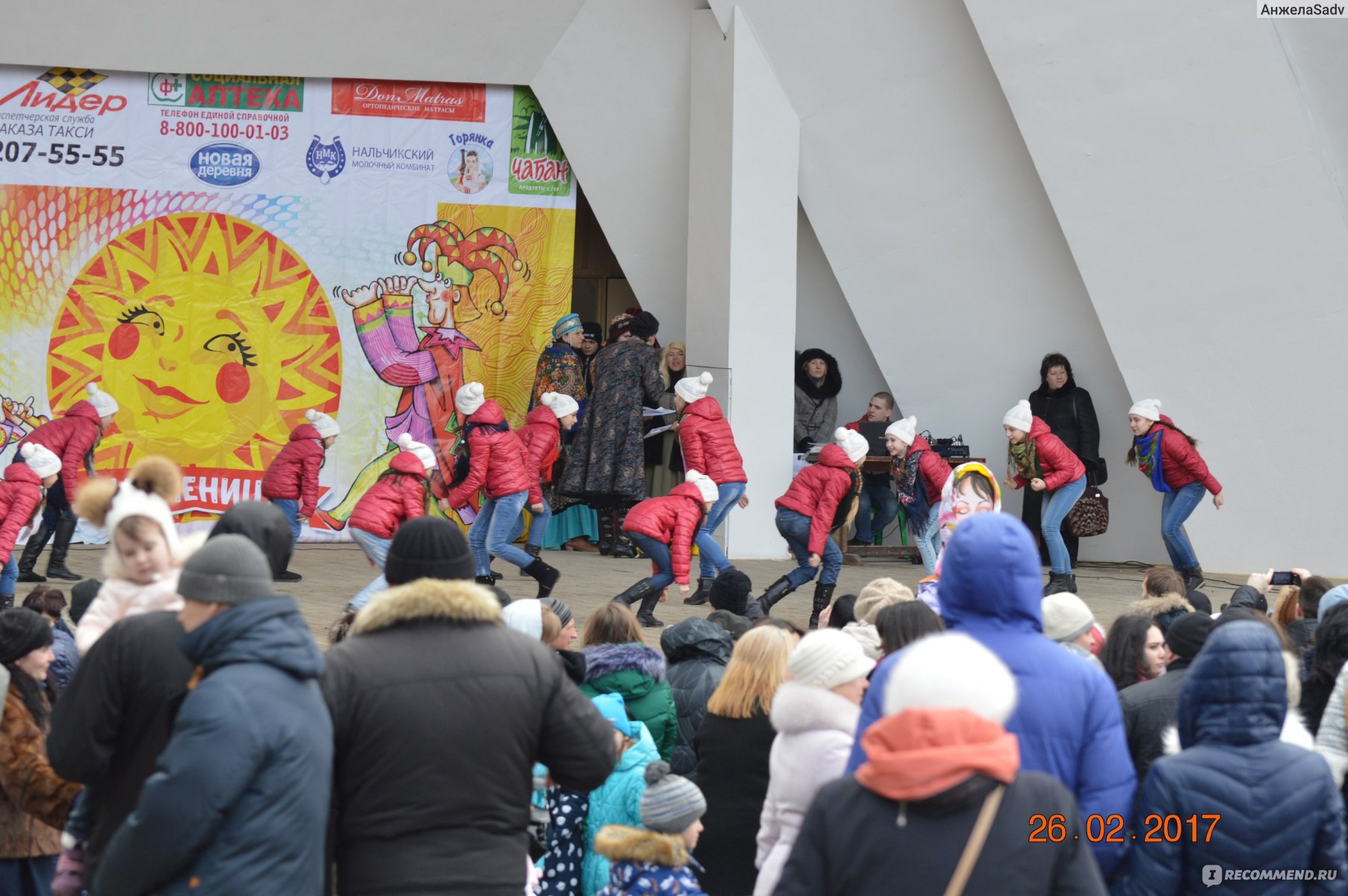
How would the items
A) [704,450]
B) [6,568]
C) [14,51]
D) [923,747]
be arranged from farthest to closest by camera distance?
1. [14,51]
2. [704,450]
3. [6,568]
4. [923,747]

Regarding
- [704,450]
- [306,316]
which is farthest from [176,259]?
[704,450]

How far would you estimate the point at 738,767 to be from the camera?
409cm

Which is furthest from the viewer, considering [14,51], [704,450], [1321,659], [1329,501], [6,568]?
[14,51]

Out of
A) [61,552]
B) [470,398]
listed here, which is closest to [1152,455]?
[470,398]

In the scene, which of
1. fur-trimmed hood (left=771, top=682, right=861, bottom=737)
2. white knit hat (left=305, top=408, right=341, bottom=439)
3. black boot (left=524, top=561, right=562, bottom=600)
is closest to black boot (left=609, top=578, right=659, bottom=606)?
black boot (left=524, top=561, right=562, bottom=600)

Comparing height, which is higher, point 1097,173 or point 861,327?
point 1097,173

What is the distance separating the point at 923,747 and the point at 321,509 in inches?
478

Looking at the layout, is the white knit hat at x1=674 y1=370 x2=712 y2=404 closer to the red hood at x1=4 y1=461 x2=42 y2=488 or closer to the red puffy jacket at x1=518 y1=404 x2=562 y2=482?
the red puffy jacket at x1=518 y1=404 x2=562 y2=482

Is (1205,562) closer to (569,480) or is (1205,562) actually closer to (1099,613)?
(1099,613)

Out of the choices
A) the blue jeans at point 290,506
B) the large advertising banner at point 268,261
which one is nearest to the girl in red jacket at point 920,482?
the large advertising banner at point 268,261

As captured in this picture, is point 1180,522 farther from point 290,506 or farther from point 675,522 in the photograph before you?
point 290,506

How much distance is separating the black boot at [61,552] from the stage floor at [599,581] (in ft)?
0.58

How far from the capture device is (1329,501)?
11.8 metres

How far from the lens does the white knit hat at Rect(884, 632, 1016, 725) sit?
7.55 ft
